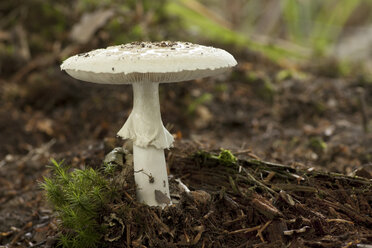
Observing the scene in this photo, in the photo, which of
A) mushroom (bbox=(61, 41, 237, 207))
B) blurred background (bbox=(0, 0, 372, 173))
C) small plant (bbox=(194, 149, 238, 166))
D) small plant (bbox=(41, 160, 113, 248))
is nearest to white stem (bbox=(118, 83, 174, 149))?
mushroom (bbox=(61, 41, 237, 207))

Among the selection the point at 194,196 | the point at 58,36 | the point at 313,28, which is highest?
the point at 313,28

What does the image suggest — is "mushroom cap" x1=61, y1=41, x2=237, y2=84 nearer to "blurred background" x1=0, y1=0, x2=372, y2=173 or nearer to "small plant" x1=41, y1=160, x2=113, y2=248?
"small plant" x1=41, y1=160, x2=113, y2=248

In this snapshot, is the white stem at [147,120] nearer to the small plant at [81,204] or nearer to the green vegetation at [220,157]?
the small plant at [81,204]

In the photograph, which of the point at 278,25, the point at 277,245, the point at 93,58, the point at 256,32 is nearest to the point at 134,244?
the point at 277,245

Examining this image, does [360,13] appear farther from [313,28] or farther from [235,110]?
[235,110]

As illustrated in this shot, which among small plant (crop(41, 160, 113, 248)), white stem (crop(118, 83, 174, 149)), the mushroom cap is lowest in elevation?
small plant (crop(41, 160, 113, 248))

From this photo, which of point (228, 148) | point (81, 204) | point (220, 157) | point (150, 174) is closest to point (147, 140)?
point (150, 174)

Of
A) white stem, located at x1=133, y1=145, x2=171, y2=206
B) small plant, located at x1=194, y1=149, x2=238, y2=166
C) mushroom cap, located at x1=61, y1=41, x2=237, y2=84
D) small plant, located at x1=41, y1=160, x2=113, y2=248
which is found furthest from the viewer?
small plant, located at x1=194, y1=149, x2=238, y2=166

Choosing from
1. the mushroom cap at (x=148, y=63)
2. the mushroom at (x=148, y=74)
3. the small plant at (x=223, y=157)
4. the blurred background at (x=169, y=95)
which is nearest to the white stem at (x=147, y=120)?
the mushroom at (x=148, y=74)
